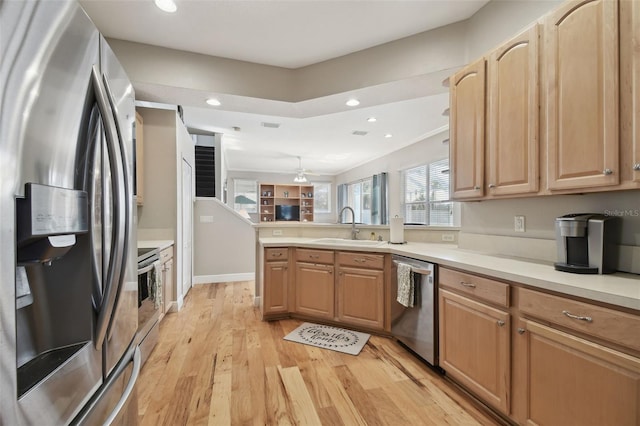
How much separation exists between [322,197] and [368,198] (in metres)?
2.55

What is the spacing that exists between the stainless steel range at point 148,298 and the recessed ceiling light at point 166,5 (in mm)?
1915

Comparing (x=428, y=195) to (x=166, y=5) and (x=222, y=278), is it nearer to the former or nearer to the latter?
(x=222, y=278)

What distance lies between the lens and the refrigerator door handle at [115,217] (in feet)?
2.53

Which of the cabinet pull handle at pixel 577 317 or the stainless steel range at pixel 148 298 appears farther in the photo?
the stainless steel range at pixel 148 298

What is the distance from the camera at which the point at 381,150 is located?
6.74 meters

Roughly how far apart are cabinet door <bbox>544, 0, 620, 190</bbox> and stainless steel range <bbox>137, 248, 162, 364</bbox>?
9.69ft

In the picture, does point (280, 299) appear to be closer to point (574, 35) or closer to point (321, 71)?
point (321, 71)

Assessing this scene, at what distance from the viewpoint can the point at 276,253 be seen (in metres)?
3.18

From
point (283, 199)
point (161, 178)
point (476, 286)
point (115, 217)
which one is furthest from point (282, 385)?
point (283, 199)

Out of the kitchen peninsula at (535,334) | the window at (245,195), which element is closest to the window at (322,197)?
the window at (245,195)

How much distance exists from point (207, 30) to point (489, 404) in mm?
3433

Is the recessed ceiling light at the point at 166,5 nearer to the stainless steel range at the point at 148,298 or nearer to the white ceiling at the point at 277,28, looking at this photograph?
the white ceiling at the point at 277,28

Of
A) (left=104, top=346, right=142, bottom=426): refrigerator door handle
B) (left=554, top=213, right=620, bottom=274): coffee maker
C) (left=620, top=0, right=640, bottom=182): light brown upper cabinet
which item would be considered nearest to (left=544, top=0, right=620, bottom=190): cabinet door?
(left=620, top=0, right=640, bottom=182): light brown upper cabinet

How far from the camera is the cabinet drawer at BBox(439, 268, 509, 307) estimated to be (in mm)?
1601
